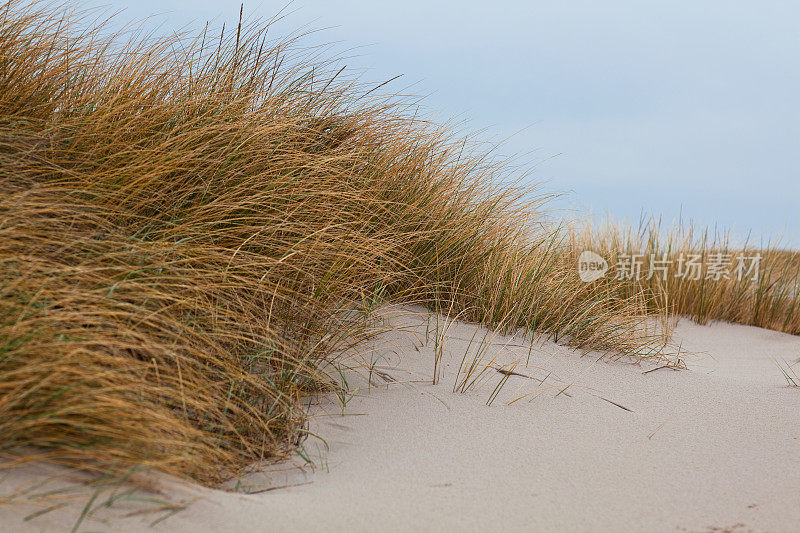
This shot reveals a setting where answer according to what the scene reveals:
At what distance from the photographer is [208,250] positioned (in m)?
2.36

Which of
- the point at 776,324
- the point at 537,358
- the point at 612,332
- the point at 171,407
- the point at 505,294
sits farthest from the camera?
the point at 776,324

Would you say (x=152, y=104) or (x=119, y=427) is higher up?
(x=152, y=104)

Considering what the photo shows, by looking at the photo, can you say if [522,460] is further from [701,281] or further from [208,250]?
[701,281]

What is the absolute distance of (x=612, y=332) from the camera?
3.53 m

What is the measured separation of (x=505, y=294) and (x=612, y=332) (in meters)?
0.70

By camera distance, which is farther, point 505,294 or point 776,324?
point 776,324

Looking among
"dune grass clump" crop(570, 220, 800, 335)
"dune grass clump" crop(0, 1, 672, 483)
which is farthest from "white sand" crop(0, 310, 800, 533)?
"dune grass clump" crop(570, 220, 800, 335)

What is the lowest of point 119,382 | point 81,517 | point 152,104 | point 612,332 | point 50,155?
point 81,517

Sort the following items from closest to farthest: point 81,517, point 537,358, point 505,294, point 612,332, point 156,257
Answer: point 81,517 < point 156,257 < point 537,358 < point 505,294 < point 612,332

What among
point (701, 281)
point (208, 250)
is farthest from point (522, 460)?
point (701, 281)

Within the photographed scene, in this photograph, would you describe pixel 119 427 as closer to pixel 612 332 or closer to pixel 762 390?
pixel 612 332

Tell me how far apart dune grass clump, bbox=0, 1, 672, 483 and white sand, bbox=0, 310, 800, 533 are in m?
0.17

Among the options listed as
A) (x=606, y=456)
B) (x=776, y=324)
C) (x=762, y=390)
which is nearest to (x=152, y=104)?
(x=606, y=456)

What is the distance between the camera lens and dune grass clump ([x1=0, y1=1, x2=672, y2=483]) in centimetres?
176
